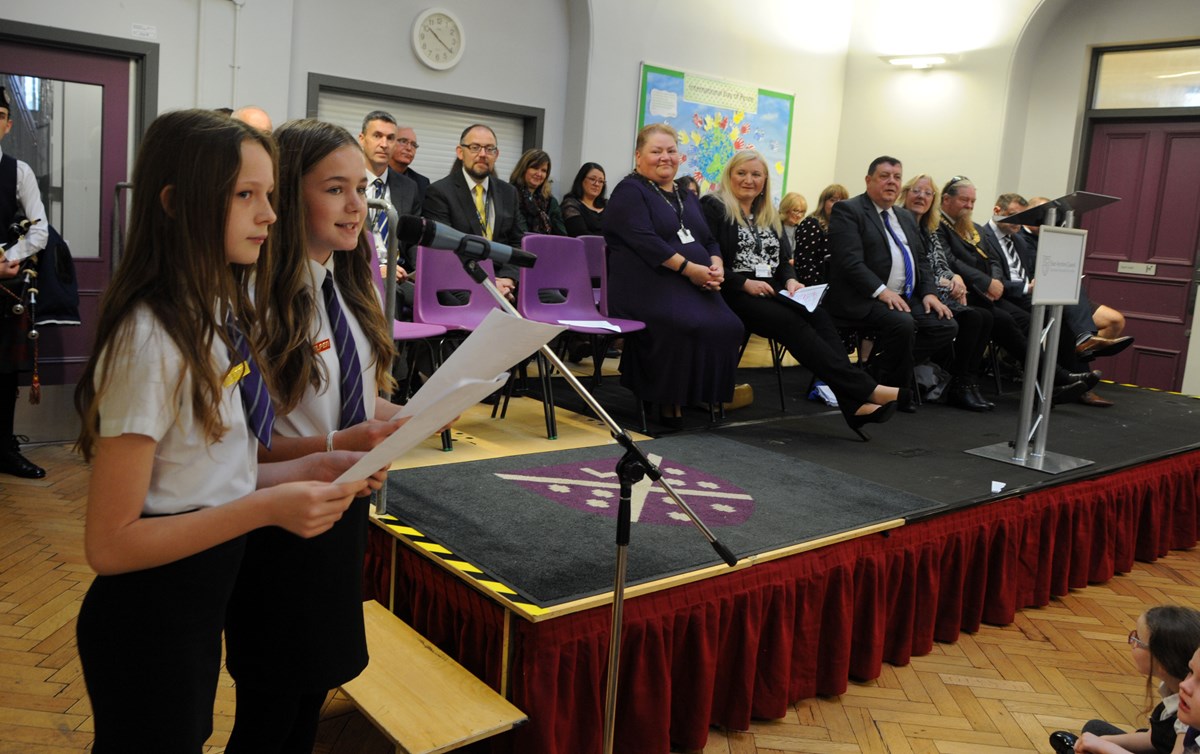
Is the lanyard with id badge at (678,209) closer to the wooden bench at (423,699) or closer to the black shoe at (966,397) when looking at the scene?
the black shoe at (966,397)

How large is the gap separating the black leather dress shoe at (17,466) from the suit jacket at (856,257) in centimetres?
379

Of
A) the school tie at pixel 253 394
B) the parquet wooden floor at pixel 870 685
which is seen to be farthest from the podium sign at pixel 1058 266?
the school tie at pixel 253 394

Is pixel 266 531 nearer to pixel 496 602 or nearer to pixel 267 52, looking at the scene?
pixel 496 602

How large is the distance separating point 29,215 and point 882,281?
401cm

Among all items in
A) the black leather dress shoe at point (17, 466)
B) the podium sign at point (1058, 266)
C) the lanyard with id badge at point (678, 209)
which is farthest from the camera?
the lanyard with id badge at point (678, 209)

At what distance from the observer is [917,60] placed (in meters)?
7.88

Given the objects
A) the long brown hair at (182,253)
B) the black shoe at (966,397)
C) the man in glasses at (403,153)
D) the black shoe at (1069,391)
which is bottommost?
the black shoe at (966,397)

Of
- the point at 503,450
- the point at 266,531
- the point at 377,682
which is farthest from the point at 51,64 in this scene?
the point at 266,531

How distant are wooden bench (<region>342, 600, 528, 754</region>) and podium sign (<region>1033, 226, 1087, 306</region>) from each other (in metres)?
2.65

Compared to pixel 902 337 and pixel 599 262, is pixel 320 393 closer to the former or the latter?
pixel 599 262

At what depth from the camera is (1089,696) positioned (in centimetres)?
281

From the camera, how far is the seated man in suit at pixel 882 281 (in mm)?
4934

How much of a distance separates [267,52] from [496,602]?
4185 millimetres

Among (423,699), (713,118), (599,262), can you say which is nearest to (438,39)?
(599,262)
